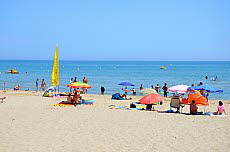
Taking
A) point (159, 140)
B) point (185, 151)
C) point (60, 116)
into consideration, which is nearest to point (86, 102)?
point (60, 116)

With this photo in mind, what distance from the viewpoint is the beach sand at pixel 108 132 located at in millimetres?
8367

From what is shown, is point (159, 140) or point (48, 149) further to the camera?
point (159, 140)

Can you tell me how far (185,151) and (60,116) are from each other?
6.32m

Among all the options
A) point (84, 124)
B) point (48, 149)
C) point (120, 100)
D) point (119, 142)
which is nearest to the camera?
point (48, 149)

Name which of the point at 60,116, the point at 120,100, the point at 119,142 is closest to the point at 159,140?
the point at 119,142

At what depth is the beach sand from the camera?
8.37 meters

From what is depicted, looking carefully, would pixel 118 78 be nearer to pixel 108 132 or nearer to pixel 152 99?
pixel 152 99

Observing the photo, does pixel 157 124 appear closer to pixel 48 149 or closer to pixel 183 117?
pixel 183 117

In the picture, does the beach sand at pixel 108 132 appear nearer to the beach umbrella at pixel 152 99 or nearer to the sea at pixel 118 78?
the beach umbrella at pixel 152 99

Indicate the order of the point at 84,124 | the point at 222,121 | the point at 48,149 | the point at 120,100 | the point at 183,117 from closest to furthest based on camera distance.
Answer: the point at 48,149
the point at 84,124
the point at 222,121
the point at 183,117
the point at 120,100

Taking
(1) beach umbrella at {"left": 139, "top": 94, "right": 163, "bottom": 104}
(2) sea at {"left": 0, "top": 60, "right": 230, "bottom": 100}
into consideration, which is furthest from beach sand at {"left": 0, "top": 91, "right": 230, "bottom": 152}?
(2) sea at {"left": 0, "top": 60, "right": 230, "bottom": 100}

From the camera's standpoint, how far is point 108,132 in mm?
10047

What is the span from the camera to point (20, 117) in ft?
41.0

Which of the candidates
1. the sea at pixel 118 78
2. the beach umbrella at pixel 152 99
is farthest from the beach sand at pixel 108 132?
the sea at pixel 118 78
